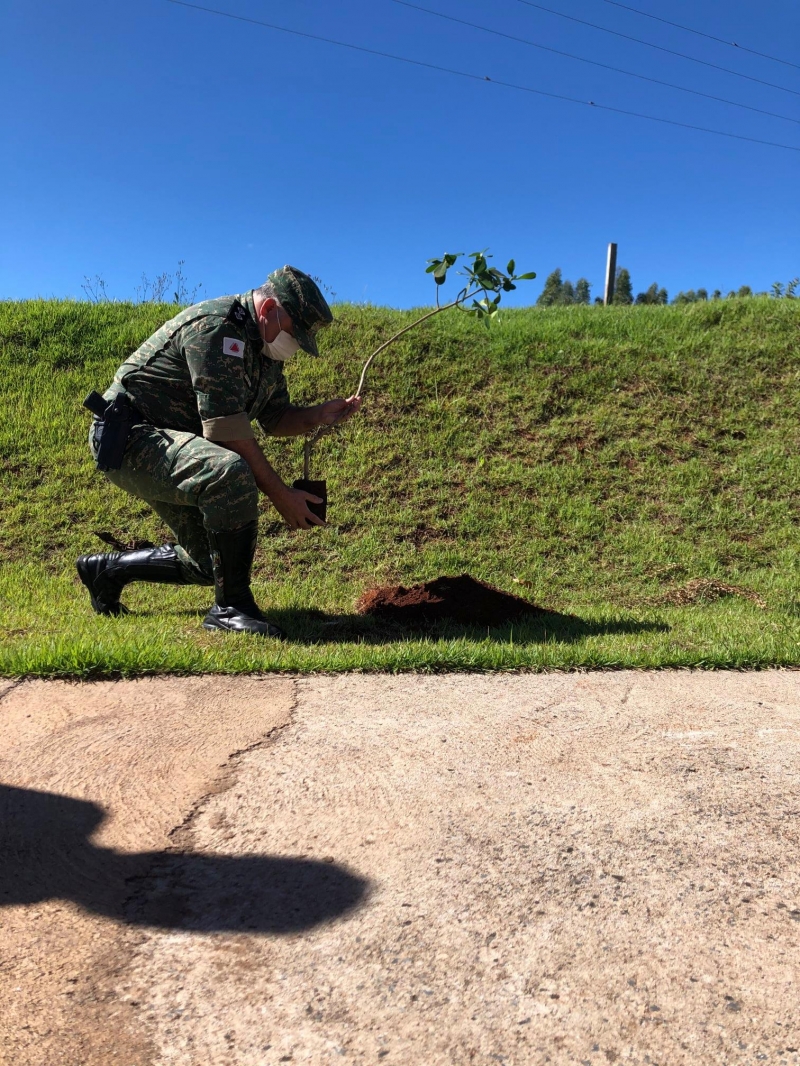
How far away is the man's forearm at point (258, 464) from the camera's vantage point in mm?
3748

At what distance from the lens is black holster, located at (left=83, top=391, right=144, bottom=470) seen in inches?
150

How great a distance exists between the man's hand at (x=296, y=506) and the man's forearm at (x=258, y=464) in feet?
0.08

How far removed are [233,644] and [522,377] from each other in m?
4.67

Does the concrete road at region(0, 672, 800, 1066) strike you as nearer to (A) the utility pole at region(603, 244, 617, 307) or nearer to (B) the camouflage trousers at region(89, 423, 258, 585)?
(B) the camouflage trousers at region(89, 423, 258, 585)

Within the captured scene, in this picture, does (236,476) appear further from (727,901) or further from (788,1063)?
(788,1063)

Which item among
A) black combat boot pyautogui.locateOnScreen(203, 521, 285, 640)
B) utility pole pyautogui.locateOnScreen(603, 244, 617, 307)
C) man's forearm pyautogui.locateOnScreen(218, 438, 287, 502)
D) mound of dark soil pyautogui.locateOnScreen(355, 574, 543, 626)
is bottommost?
mound of dark soil pyautogui.locateOnScreen(355, 574, 543, 626)

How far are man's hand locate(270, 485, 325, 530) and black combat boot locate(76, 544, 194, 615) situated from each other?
751mm

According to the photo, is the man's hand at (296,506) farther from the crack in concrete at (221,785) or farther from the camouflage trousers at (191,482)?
the crack in concrete at (221,785)

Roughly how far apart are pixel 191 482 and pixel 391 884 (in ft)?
7.79

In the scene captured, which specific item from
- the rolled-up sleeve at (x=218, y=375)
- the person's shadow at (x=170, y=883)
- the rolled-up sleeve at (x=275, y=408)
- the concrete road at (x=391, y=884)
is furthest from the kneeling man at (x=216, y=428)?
the person's shadow at (x=170, y=883)

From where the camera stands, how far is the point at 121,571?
4.29 metres

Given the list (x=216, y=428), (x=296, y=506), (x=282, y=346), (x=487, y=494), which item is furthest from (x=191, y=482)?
(x=487, y=494)

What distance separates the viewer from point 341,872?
1.81m

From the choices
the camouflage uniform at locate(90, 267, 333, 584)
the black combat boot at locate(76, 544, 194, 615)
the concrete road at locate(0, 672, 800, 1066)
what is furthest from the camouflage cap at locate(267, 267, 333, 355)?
the concrete road at locate(0, 672, 800, 1066)
